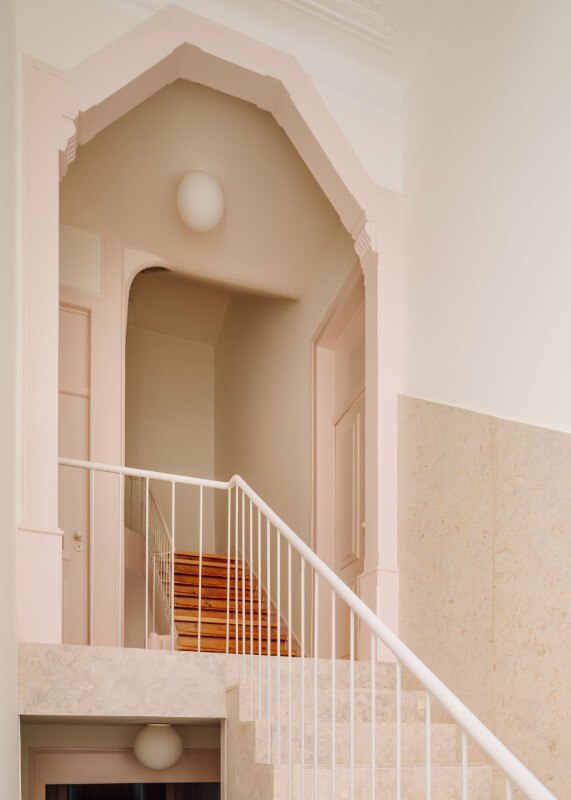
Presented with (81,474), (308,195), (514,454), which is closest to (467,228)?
(514,454)

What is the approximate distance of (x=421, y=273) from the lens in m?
4.29

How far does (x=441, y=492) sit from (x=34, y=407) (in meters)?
1.76

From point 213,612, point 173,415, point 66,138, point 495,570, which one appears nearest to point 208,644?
point 213,612

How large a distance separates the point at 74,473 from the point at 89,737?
160 centimetres

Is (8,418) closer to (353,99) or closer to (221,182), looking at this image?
(353,99)

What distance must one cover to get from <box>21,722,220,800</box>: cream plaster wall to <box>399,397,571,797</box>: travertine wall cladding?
1109mm

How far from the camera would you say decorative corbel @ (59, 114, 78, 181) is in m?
3.82

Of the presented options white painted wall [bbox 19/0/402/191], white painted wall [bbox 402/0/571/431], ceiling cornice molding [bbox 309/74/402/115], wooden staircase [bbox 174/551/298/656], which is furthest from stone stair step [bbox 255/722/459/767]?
ceiling cornice molding [bbox 309/74/402/115]

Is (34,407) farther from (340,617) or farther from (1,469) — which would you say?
(340,617)

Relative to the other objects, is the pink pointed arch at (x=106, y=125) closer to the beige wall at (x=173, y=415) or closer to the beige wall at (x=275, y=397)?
the beige wall at (x=275, y=397)

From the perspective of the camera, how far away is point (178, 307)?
7.92 m

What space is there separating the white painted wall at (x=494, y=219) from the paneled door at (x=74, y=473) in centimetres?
210

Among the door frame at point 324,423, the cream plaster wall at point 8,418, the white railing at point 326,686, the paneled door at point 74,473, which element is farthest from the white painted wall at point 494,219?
the paneled door at point 74,473

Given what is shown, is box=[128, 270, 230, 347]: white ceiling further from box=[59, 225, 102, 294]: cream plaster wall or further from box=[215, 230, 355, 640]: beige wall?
box=[59, 225, 102, 294]: cream plaster wall
